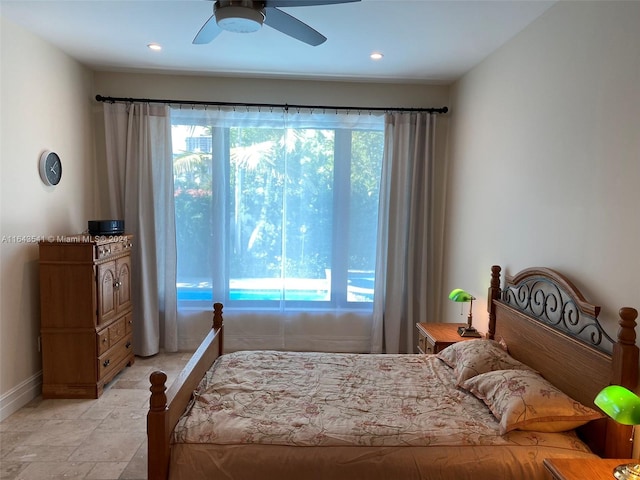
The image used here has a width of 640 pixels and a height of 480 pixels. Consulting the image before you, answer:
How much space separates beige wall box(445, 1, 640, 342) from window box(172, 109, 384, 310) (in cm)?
115

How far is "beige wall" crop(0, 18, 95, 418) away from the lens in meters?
3.00

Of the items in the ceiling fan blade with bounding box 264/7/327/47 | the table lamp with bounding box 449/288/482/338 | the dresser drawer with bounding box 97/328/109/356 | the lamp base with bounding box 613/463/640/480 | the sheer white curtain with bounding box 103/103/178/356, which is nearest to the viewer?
the lamp base with bounding box 613/463/640/480

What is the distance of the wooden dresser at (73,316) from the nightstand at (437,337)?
8.45 ft

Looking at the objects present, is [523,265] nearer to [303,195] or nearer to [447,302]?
[447,302]

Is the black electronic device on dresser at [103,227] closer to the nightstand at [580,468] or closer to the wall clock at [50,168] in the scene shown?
the wall clock at [50,168]

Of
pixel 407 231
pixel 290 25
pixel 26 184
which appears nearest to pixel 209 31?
pixel 290 25

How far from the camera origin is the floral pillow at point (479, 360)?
239 cm

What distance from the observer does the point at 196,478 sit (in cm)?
176

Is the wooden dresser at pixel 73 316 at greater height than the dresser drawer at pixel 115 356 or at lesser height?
greater

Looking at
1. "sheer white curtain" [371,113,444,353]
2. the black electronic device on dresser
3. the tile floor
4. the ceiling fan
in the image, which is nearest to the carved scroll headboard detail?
"sheer white curtain" [371,113,444,353]

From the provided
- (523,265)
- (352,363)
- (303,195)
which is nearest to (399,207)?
(303,195)

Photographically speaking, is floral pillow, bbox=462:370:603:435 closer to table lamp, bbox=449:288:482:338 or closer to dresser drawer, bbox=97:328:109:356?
table lamp, bbox=449:288:482:338

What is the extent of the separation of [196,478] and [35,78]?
10.5ft

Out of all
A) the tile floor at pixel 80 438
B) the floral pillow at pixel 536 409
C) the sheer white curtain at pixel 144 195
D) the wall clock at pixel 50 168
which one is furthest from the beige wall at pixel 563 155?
the wall clock at pixel 50 168
